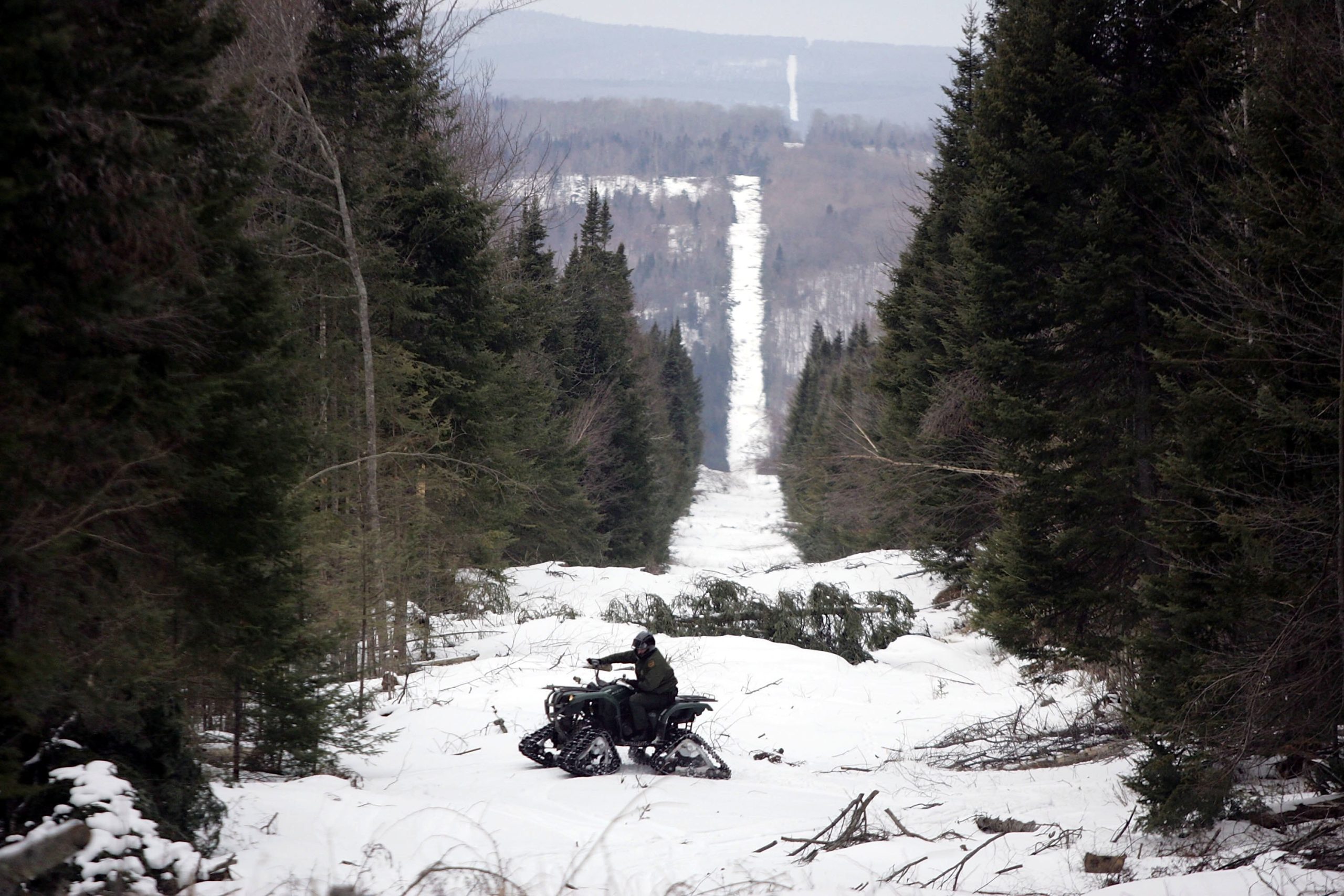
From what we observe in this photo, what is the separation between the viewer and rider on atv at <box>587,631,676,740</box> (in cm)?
1084

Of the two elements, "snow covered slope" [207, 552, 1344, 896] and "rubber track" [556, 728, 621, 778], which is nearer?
"snow covered slope" [207, 552, 1344, 896]

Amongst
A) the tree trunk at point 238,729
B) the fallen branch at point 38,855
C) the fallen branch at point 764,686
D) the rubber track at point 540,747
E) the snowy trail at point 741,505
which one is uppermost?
the fallen branch at point 38,855

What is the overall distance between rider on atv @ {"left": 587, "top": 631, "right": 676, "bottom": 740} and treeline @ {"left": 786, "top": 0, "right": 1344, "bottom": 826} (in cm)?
451

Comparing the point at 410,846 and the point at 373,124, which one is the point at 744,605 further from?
the point at 410,846

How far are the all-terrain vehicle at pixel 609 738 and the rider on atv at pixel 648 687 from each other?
81 millimetres

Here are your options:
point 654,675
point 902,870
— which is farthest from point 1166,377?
point 654,675


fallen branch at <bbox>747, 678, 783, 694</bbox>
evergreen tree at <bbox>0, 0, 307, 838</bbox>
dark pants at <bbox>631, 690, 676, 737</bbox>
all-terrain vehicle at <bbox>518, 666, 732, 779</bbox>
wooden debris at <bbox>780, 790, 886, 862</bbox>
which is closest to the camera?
A: evergreen tree at <bbox>0, 0, 307, 838</bbox>

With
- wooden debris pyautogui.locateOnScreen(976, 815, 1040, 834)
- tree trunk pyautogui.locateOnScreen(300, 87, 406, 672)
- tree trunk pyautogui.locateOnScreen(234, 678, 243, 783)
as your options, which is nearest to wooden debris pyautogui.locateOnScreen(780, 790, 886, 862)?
wooden debris pyautogui.locateOnScreen(976, 815, 1040, 834)

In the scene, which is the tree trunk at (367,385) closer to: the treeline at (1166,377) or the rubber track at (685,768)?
the rubber track at (685,768)

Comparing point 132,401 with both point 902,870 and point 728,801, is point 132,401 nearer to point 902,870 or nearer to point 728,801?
point 902,870

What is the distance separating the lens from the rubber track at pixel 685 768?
10562 mm

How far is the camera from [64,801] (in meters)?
5.20

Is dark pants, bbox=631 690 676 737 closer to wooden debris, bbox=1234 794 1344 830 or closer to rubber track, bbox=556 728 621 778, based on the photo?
rubber track, bbox=556 728 621 778

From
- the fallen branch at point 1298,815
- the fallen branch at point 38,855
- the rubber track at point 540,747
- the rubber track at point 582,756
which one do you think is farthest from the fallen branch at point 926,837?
the fallen branch at point 38,855
